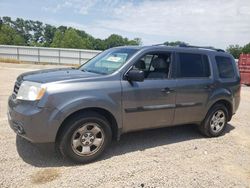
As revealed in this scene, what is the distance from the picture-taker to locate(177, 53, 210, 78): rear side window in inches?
220

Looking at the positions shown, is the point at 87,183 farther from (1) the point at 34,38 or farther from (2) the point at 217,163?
(1) the point at 34,38

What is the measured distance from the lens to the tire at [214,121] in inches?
243

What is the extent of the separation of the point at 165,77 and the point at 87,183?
2.38 m

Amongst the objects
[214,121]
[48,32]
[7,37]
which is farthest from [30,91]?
[48,32]

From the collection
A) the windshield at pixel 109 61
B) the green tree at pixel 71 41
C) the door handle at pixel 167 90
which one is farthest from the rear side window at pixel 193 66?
the green tree at pixel 71 41

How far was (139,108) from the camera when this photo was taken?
4984 mm

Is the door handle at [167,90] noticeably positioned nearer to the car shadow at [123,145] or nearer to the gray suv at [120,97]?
the gray suv at [120,97]

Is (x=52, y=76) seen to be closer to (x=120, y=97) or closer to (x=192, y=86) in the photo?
(x=120, y=97)

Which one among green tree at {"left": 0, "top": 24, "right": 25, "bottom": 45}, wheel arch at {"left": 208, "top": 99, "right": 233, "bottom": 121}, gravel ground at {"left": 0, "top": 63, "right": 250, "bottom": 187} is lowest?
gravel ground at {"left": 0, "top": 63, "right": 250, "bottom": 187}

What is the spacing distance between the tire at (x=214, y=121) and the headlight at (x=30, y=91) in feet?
11.4

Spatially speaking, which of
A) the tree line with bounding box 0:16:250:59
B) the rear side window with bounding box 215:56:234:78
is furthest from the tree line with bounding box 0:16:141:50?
the rear side window with bounding box 215:56:234:78

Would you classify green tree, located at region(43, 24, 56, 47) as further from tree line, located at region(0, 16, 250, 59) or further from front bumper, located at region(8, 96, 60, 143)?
front bumper, located at region(8, 96, 60, 143)

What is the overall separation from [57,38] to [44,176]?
264 feet

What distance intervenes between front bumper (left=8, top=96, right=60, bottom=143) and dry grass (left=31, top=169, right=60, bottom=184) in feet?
1.40
